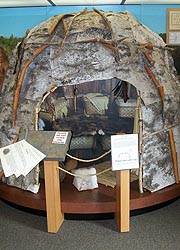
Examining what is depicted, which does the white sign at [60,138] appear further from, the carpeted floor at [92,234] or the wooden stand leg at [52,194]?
the carpeted floor at [92,234]

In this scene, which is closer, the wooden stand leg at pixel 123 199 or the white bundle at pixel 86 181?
the wooden stand leg at pixel 123 199

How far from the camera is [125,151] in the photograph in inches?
104

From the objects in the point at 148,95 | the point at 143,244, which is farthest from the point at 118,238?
the point at 148,95

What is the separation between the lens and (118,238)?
2658 millimetres

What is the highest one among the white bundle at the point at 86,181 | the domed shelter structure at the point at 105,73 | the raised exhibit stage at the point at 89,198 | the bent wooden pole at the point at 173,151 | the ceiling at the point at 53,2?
the ceiling at the point at 53,2

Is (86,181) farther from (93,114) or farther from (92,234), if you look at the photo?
(93,114)

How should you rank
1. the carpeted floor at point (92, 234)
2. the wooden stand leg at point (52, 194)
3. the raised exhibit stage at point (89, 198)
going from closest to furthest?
the carpeted floor at point (92, 234) < the wooden stand leg at point (52, 194) < the raised exhibit stage at point (89, 198)

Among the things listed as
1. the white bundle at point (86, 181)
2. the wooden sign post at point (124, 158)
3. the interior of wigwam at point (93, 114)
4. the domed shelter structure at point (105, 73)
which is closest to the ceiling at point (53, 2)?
the interior of wigwam at point (93, 114)

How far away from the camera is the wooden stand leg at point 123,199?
2648 mm

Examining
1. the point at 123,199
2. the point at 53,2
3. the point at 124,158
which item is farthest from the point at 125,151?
the point at 53,2

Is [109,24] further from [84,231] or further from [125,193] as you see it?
[84,231]

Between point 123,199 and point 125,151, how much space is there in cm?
41

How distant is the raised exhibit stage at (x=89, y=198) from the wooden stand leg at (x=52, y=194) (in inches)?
6.1

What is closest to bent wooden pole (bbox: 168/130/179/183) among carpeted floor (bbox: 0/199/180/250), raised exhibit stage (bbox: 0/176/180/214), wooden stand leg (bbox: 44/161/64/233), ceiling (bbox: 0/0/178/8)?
raised exhibit stage (bbox: 0/176/180/214)
